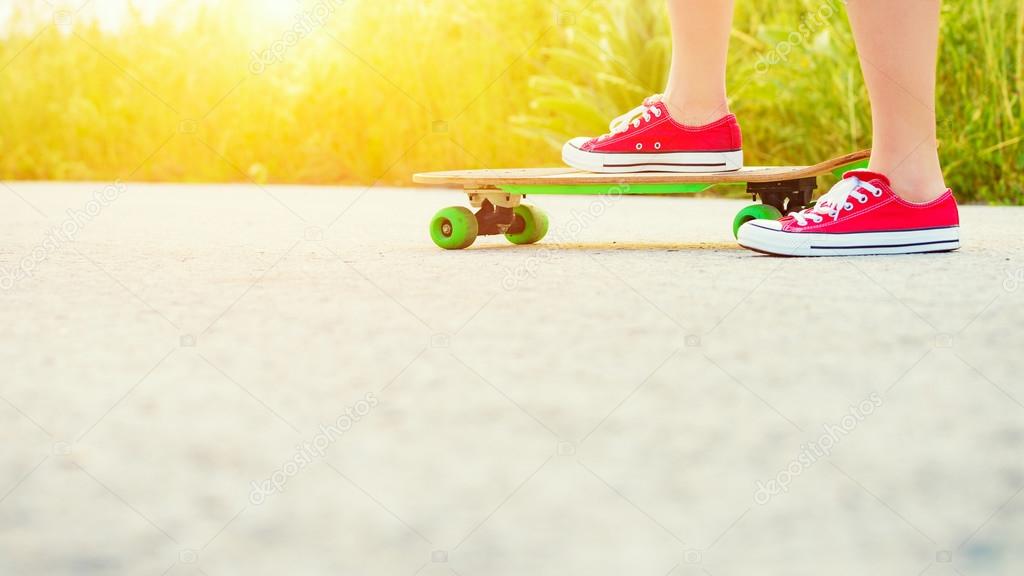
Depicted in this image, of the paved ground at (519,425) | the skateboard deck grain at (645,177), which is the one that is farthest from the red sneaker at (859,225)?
the paved ground at (519,425)

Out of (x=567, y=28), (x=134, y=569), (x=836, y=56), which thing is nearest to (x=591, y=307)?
(x=134, y=569)

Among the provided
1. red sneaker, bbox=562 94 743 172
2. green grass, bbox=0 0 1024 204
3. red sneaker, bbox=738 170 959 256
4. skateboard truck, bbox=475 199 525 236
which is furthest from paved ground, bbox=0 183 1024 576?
green grass, bbox=0 0 1024 204

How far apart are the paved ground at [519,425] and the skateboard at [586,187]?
505 millimetres

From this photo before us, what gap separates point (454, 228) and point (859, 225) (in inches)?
34.8

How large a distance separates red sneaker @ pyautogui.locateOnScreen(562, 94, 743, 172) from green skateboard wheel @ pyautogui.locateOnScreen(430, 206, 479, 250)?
0.26 metres

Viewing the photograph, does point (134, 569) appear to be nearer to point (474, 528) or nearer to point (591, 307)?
point (474, 528)

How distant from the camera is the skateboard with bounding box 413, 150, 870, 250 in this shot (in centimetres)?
260

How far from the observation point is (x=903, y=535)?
913 millimetres

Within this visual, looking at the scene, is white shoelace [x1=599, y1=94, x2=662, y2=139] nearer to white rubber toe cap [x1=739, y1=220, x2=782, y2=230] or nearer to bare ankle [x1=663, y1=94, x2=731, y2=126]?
bare ankle [x1=663, y1=94, x2=731, y2=126]

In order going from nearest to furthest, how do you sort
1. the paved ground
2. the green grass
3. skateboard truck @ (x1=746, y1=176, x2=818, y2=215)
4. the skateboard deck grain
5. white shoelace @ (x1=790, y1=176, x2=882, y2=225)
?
the paved ground
white shoelace @ (x1=790, y1=176, x2=882, y2=225)
the skateboard deck grain
skateboard truck @ (x1=746, y1=176, x2=818, y2=215)
the green grass

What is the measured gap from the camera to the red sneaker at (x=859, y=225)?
7.86ft

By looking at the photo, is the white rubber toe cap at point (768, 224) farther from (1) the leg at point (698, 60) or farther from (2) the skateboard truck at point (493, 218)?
(2) the skateboard truck at point (493, 218)

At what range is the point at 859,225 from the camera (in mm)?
2400

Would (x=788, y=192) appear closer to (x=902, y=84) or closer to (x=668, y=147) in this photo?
(x=668, y=147)
